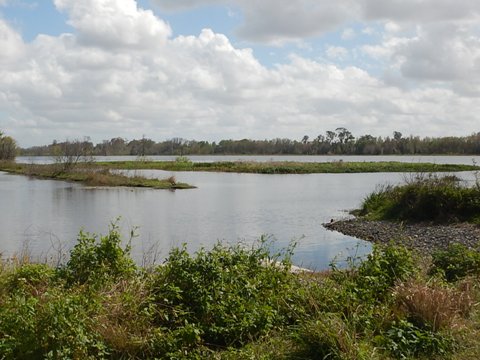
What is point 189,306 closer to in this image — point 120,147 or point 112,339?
point 112,339

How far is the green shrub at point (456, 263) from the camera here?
28.3ft

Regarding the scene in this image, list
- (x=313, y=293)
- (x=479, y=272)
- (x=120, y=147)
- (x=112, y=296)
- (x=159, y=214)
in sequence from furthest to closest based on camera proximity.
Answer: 1. (x=120, y=147)
2. (x=159, y=214)
3. (x=479, y=272)
4. (x=313, y=293)
5. (x=112, y=296)

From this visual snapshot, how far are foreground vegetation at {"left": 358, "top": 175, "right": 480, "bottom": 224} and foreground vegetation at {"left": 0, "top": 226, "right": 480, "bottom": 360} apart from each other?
14491mm

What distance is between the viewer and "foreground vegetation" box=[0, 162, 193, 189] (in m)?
48.4

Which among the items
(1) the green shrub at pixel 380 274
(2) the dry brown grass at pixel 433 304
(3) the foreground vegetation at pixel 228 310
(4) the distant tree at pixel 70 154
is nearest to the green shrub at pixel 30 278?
(3) the foreground vegetation at pixel 228 310

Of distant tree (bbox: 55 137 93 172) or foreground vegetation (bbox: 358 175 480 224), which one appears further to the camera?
distant tree (bbox: 55 137 93 172)

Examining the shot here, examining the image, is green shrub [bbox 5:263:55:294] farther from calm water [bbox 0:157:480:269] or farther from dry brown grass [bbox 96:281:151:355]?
calm water [bbox 0:157:480:269]

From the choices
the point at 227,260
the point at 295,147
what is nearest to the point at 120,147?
the point at 295,147

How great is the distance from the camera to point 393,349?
5.68m

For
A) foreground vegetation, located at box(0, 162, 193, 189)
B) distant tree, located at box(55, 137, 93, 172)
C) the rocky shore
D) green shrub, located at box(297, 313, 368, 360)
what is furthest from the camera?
distant tree, located at box(55, 137, 93, 172)

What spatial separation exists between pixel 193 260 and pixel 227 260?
25.4 inches

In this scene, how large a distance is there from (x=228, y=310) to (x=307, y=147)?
445 feet

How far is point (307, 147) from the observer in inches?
5536

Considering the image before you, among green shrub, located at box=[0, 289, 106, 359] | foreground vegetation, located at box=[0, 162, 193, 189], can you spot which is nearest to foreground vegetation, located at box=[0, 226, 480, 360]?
green shrub, located at box=[0, 289, 106, 359]
